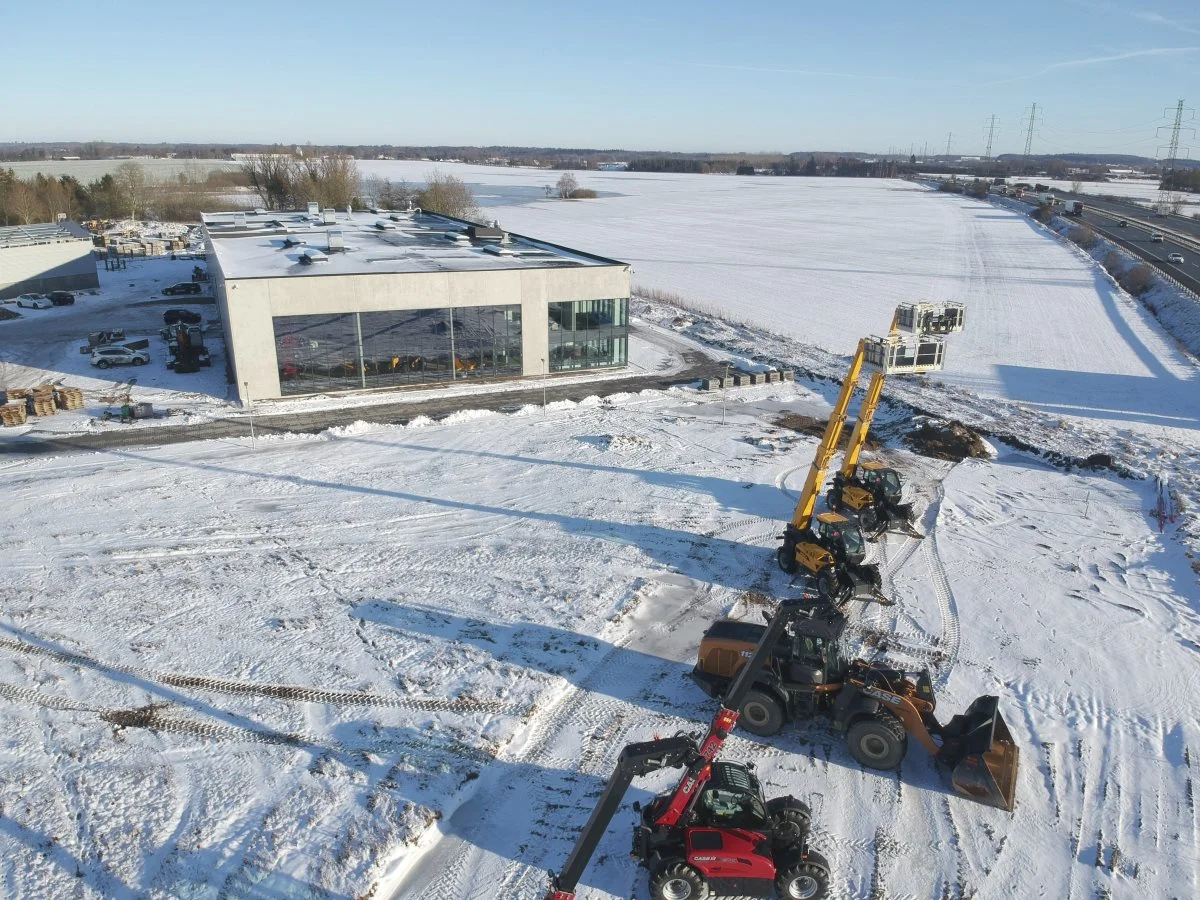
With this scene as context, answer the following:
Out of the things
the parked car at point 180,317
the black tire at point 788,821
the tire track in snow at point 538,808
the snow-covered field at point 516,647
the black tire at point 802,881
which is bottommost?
the tire track in snow at point 538,808

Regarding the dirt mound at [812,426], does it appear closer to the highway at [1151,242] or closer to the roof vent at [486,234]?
the roof vent at [486,234]

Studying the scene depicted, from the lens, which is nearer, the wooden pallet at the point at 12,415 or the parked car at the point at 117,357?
the wooden pallet at the point at 12,415

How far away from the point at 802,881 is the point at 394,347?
84.0ft

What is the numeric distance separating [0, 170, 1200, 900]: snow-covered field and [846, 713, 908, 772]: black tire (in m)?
0.34

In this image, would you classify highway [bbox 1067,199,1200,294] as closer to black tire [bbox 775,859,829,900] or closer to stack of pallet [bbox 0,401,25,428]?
black tire [bbox 775,859,829,900]

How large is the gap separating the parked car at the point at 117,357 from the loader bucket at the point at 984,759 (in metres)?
33.3

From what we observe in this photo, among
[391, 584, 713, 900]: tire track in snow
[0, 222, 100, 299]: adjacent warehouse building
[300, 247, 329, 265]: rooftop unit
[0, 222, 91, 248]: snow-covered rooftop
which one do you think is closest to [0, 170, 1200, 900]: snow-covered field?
[391, 584, 713, 900]: tire track in snow

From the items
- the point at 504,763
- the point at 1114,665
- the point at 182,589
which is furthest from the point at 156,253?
the point at 1114,665

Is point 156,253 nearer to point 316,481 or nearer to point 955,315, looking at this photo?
point 316,481

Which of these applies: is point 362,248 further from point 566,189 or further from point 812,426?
Result: point 566,189

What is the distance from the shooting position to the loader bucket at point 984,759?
11.0 metres

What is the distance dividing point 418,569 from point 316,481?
6.22m

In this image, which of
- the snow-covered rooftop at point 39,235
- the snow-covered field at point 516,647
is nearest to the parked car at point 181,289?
the snow-covered rooftop at point 39,235

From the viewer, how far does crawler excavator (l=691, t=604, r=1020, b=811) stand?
11.2m
